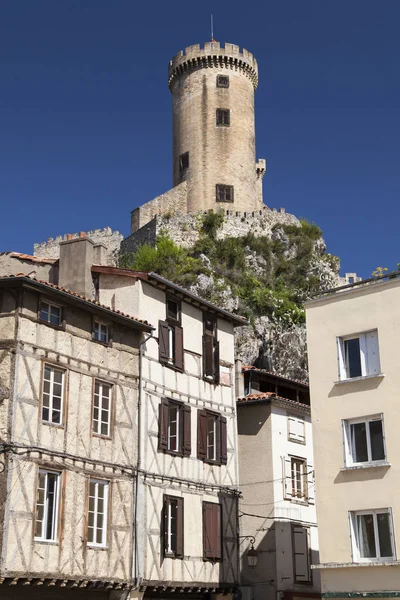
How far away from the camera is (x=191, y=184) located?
57.9 metres

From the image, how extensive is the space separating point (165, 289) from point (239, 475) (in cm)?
674

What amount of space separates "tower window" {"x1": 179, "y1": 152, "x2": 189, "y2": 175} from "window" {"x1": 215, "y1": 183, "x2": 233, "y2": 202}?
2.78 meters

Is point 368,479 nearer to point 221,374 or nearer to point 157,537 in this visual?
point 157,537

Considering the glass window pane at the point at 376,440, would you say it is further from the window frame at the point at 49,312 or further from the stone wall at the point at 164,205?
the stone wall at the point at 164,205

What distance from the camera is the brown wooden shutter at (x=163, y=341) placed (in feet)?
77.4

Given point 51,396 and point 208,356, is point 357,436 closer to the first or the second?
point 51,396

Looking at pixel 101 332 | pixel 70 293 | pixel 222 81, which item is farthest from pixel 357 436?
pixel 222 81

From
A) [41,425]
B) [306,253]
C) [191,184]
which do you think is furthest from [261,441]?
[191,184]

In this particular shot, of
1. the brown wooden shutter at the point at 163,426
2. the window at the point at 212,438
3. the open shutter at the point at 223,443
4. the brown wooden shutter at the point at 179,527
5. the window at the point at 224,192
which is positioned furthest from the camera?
the window at the point at 224,192

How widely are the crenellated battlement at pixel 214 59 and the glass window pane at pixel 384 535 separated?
47.1 m

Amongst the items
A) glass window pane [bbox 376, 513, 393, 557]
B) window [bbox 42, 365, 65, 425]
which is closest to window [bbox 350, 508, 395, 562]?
glass window pane [bbox 376, 513, 393, 557]

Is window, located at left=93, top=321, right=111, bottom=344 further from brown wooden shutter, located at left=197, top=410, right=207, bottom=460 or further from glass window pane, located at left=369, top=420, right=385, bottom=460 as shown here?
A: glass window pane, located at left=369, top=420, right=385, bottom=460

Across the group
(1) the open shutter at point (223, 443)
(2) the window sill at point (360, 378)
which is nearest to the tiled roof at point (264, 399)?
(1) the open shutter at point (223, 443)

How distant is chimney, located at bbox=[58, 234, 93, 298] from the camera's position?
23375 mm
